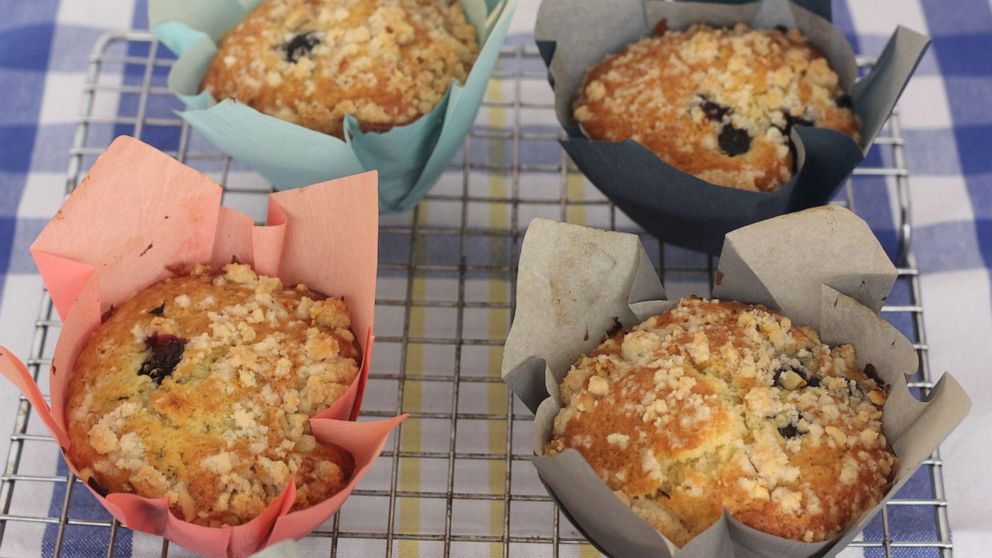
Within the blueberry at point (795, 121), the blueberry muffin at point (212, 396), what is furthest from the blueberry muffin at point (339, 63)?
the blueberry at point (795, 121)

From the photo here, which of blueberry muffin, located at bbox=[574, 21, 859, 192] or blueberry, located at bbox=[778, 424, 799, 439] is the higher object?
blueberry muffin, located at bbox=[574, 21, 859, 192]

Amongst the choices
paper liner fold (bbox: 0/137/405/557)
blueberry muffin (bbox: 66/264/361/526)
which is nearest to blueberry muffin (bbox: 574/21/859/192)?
paper liner fold (bbox: 0/137/405/557)

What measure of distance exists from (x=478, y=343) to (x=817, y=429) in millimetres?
838

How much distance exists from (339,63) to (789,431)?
127 cm

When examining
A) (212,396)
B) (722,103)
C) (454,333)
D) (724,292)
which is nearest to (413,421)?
(454,333)

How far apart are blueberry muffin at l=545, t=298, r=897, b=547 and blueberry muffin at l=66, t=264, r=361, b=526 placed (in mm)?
464

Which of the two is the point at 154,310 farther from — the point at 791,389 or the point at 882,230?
the point at 882,230

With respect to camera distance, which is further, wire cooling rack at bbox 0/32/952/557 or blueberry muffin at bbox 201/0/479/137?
blueberry muffin at bbox 201/0/479/137

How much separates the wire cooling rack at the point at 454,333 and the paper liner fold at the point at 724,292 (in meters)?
0.25

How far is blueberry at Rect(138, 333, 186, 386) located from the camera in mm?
2074

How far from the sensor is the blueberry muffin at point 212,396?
196 cm

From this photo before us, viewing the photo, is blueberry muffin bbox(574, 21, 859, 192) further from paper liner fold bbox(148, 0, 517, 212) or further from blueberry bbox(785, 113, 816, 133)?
paper liner fold bbox(148, 0, 517, 212)

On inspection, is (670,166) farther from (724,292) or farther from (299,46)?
(299,46)

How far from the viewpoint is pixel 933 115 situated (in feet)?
10.2
